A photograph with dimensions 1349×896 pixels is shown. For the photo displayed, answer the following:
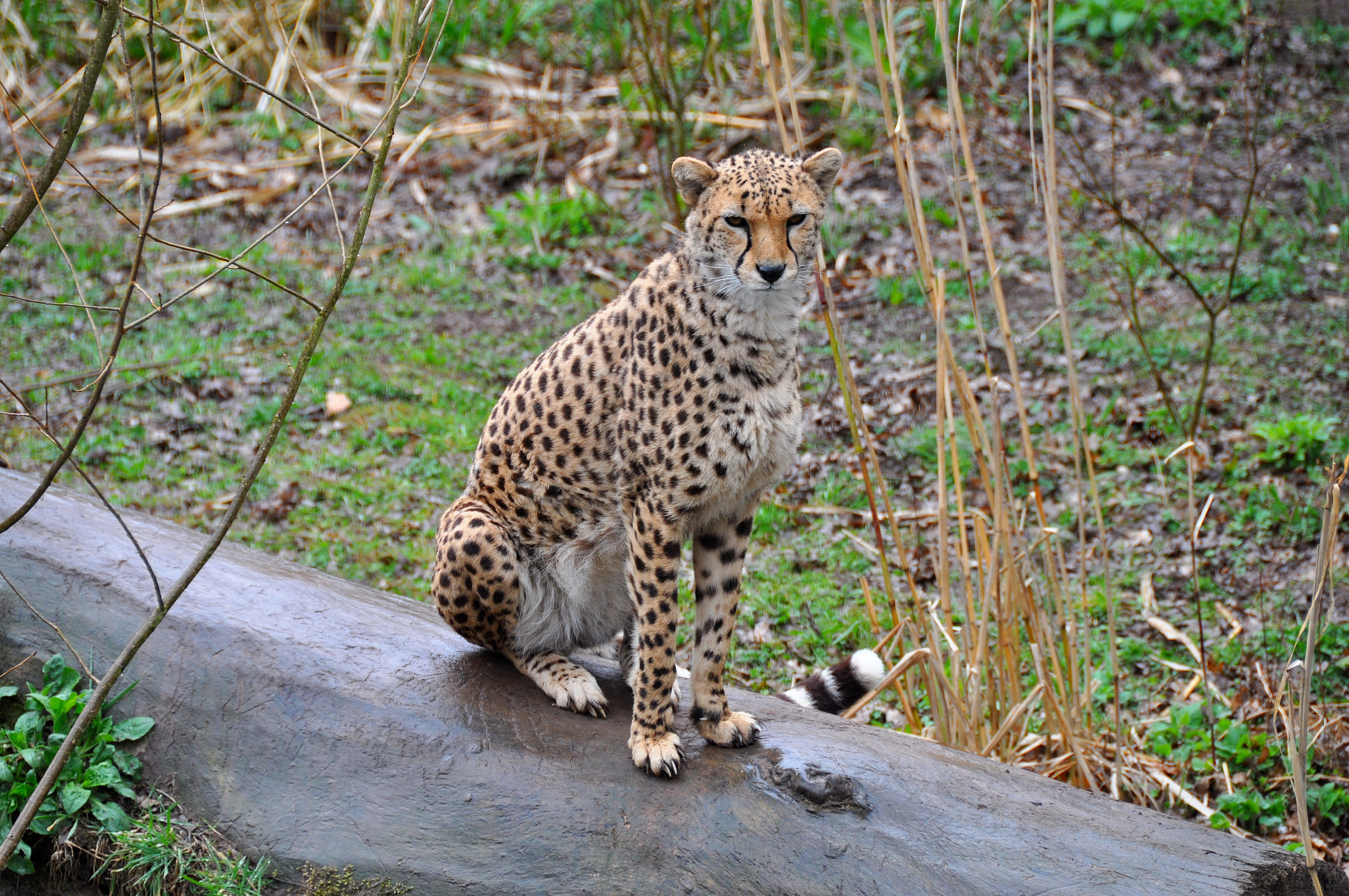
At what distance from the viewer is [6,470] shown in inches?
151

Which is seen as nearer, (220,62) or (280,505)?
(220,62)

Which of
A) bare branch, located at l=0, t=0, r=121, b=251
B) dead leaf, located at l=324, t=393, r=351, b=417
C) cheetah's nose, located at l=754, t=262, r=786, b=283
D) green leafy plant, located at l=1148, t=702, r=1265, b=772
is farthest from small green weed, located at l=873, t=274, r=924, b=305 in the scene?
bare branch, located at l=0, t=0, r=121, b=251

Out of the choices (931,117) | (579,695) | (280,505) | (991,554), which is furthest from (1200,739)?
(931,117)

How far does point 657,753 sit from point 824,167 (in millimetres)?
1462

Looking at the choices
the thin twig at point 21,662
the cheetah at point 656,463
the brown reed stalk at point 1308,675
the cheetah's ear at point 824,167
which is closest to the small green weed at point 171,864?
the thin twig at point 21,662

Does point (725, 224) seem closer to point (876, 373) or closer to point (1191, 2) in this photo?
point (876, 373)

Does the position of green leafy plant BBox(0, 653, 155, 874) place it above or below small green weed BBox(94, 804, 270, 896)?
above

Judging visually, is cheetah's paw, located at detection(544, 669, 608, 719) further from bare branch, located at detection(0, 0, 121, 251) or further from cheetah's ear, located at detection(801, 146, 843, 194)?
bare branch, located at detection(0, 0, 121, 251)

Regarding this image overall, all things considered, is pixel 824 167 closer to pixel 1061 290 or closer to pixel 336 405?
pixel 1061 290

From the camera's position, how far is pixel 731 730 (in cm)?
279

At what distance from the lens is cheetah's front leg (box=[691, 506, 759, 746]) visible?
281cm

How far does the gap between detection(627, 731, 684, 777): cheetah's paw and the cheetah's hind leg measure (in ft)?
0.75

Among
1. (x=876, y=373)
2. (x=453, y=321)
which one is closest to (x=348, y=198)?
(x=453, y=321)

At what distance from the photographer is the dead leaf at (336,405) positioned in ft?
18.8
